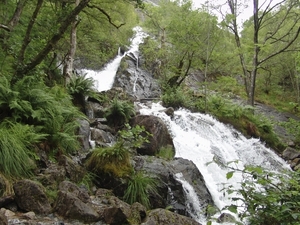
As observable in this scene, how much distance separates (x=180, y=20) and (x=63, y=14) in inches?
398

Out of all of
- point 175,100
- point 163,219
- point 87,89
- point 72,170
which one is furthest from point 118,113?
point 163,219

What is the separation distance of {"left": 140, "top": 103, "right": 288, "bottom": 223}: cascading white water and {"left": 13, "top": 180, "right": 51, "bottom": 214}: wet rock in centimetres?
579

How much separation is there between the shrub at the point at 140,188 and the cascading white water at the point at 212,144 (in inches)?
130

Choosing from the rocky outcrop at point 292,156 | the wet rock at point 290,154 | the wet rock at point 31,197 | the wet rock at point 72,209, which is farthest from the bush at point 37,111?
the wet rock at point 290,154

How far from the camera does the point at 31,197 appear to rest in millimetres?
3801

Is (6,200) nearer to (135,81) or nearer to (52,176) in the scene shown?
(52,176)

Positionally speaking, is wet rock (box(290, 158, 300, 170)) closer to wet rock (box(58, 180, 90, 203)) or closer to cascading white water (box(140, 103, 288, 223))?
cascading white water (box(140, 103, 288, 223))

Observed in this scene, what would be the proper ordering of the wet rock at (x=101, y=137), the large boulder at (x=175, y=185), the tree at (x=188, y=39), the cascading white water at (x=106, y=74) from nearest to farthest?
the large boulder at (x=175, y=185) < the wet rock at (x=101, y=137) < the tree at (x=188, y=39) < the cascading white water at (x=106, y=74)

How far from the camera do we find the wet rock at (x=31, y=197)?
374 cm

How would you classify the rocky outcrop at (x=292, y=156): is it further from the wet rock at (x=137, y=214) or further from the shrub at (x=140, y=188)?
the wet rock at (x=137, y=214)

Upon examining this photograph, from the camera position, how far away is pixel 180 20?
14.9 meters

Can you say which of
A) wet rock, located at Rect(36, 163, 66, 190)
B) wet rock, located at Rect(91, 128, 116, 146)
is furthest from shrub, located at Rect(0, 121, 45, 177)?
wet rock, located at Rect(91, 128, 116, 146)

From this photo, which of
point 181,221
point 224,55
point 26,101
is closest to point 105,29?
point 224,55

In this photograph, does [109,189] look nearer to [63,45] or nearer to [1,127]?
[1,127]
